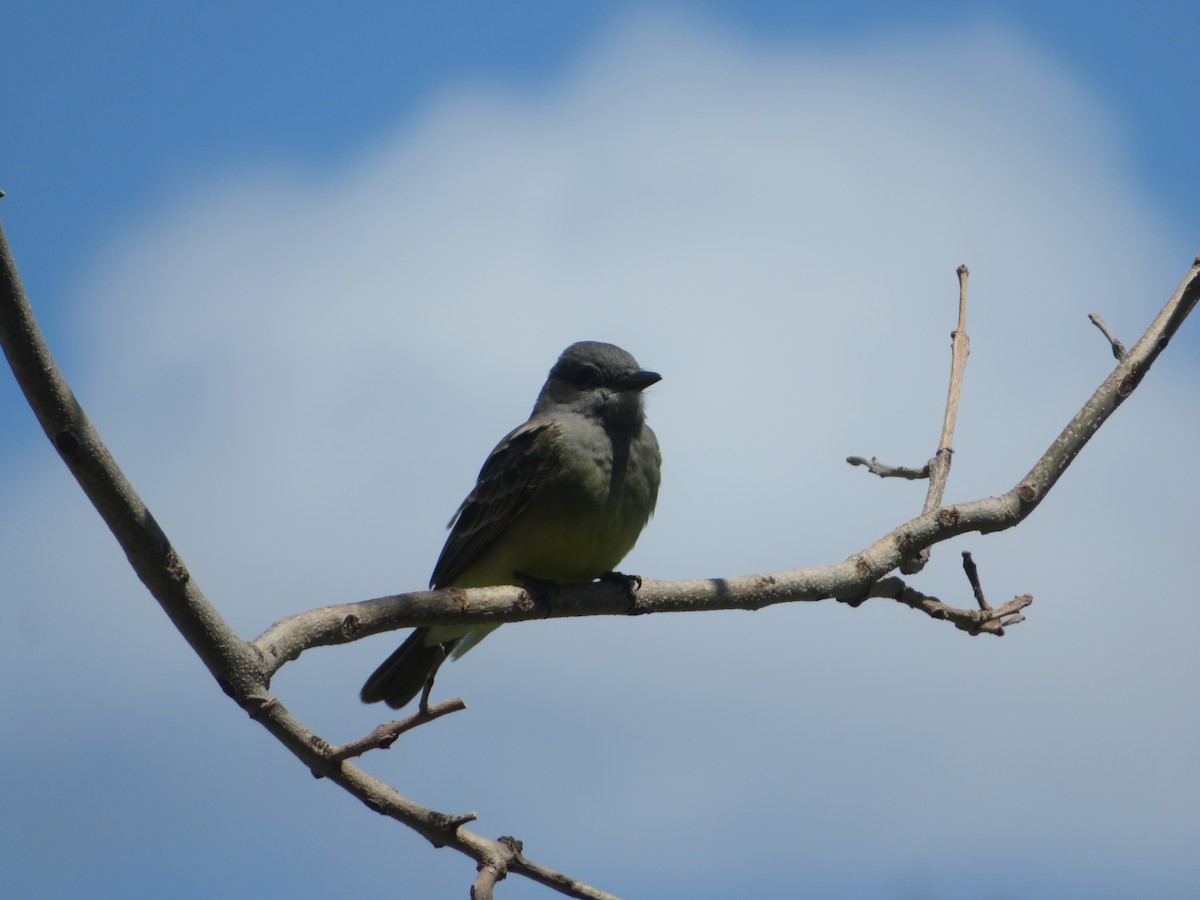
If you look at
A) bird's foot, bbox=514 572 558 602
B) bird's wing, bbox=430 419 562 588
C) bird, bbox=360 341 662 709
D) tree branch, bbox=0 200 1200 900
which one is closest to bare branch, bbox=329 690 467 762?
tree branch, bbox=0 200 1200 900

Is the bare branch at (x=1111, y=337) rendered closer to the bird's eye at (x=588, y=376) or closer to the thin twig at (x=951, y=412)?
the thin twig at (x=951, y=412)

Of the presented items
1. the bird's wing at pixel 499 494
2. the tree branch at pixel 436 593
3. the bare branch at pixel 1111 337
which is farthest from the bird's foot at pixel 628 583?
the bare branch at pixel 1111 337

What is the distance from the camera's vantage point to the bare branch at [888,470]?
729 centimetres

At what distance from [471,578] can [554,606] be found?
74.9 inches

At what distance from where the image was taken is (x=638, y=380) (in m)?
8.87

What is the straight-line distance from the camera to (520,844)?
532 cm

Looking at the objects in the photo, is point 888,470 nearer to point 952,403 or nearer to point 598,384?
point 952,403

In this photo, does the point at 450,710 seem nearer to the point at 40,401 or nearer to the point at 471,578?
the point at 40,401

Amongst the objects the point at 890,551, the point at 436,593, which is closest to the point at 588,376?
the point at 890,551

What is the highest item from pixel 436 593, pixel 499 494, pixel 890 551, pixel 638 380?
pixel 638 380

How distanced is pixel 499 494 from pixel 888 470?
2.57m

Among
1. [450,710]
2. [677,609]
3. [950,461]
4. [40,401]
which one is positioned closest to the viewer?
[40,401]

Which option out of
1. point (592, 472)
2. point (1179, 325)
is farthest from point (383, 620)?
point (1179, 325)

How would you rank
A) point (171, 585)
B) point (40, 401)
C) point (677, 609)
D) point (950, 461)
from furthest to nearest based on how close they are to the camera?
point (950, 461), point (677, 609), point (171, 585), point (40, 401)
